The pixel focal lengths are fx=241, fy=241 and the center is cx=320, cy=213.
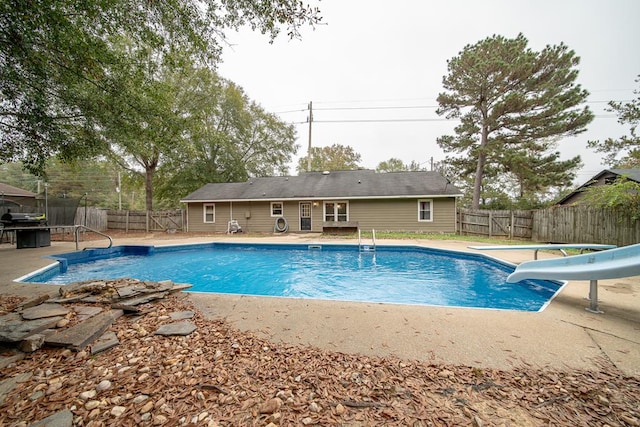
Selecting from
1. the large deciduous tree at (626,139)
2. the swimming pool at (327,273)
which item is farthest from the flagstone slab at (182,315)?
the large deciduous tree at (626,139)

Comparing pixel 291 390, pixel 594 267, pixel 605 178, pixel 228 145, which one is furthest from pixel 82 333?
pixel 228 145

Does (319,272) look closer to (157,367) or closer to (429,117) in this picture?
(157,367)

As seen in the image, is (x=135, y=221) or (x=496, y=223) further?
(x=135, y=221)

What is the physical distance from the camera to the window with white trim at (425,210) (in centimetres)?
1336

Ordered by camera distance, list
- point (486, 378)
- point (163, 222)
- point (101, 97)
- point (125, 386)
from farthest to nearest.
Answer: point (163, 222) < point (101, 97) < point (486, 378) < point (125, 386)

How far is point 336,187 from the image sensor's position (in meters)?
15.0

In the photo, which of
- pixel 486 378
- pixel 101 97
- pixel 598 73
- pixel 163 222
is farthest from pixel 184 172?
pixel 598 73

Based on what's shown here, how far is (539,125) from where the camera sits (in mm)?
13133

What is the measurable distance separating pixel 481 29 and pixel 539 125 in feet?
20.3

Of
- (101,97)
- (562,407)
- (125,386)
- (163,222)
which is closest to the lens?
(562,407)

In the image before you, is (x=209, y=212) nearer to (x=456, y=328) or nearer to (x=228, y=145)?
(x=228, y=145)

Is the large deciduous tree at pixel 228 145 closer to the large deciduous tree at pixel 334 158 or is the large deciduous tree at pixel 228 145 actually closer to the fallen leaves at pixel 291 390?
the large deciduous tree at pixel 334 158

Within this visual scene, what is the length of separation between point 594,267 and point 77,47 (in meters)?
7.74

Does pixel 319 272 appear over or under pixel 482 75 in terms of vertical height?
under
